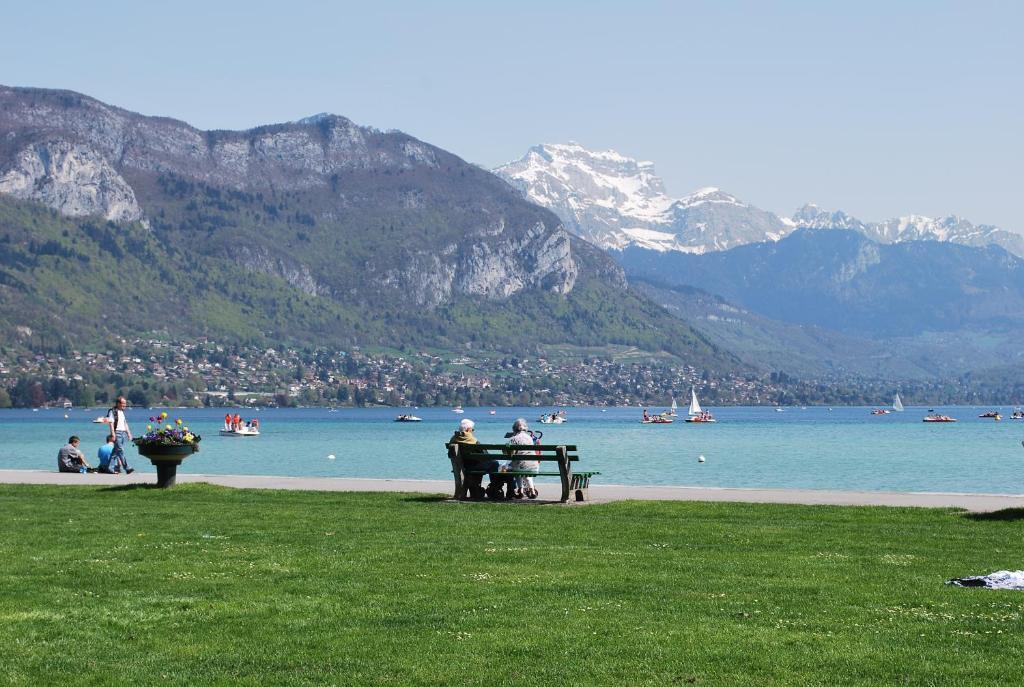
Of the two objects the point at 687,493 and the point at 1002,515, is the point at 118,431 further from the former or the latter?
the point at 1002,515

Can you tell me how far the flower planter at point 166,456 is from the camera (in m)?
33.8

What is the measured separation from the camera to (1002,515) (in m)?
26.3

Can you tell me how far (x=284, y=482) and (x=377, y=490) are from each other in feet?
12.9

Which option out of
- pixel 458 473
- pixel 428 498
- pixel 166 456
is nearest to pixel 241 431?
pixel 166 456

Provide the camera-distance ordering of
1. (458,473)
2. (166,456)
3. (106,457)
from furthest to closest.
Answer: (106,457)
(166,456)
(458,473)

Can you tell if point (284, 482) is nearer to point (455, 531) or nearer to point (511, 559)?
point (455, 531)

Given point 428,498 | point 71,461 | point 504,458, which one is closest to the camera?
point 504,458

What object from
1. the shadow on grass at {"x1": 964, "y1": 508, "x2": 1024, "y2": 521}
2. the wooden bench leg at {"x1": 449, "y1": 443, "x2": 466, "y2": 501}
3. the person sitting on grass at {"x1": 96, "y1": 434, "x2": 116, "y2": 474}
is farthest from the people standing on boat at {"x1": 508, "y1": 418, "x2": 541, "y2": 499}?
the person sitting on grass at {"x1": 96, "y1": 434, "x2": 116, "y2": 474}

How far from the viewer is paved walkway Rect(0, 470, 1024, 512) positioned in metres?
30.2

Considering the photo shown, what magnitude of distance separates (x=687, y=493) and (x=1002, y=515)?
9135 mm

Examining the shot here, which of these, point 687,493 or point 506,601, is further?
point 687,493

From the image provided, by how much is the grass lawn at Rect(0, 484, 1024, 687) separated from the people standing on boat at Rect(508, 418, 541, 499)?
4988 millimetres

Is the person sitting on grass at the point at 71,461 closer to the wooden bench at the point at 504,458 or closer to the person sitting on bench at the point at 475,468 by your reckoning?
the person sitting on bench at the point at 475,468

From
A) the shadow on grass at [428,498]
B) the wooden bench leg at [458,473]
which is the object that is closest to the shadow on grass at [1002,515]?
the wooden bench leg at [458,473]
